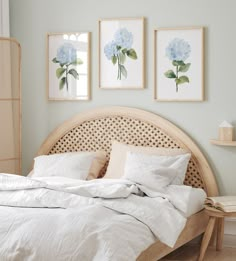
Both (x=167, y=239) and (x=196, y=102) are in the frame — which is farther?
(x=196, y=102)

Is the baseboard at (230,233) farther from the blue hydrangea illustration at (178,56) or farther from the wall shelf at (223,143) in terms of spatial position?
the blue hydrangea illustration at (178,56)

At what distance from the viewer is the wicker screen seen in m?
5.71

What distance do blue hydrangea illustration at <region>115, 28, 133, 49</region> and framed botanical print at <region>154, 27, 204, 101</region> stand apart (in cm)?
24

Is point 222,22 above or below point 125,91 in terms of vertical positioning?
above

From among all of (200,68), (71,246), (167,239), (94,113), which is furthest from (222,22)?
(71,246)

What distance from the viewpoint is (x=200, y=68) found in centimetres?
564

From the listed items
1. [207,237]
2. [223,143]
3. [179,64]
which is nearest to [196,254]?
[207,237]

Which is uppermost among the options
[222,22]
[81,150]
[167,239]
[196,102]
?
[222,22]

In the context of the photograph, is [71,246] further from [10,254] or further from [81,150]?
[81,150]

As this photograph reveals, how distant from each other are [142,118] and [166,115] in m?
0.21

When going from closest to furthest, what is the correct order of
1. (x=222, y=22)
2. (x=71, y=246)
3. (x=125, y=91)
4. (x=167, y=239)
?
(x=71, y=246) < (x=167, y=239) < (x=222, y=22) < (x=125, y=91)

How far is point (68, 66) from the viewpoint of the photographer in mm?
6137

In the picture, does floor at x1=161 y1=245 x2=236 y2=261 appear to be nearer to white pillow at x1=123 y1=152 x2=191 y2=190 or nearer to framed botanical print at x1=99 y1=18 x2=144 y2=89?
white pillow at x1=123 y1=152 x2=191 y2=190

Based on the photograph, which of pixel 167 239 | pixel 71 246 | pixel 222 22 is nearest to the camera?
pixel 71 246
